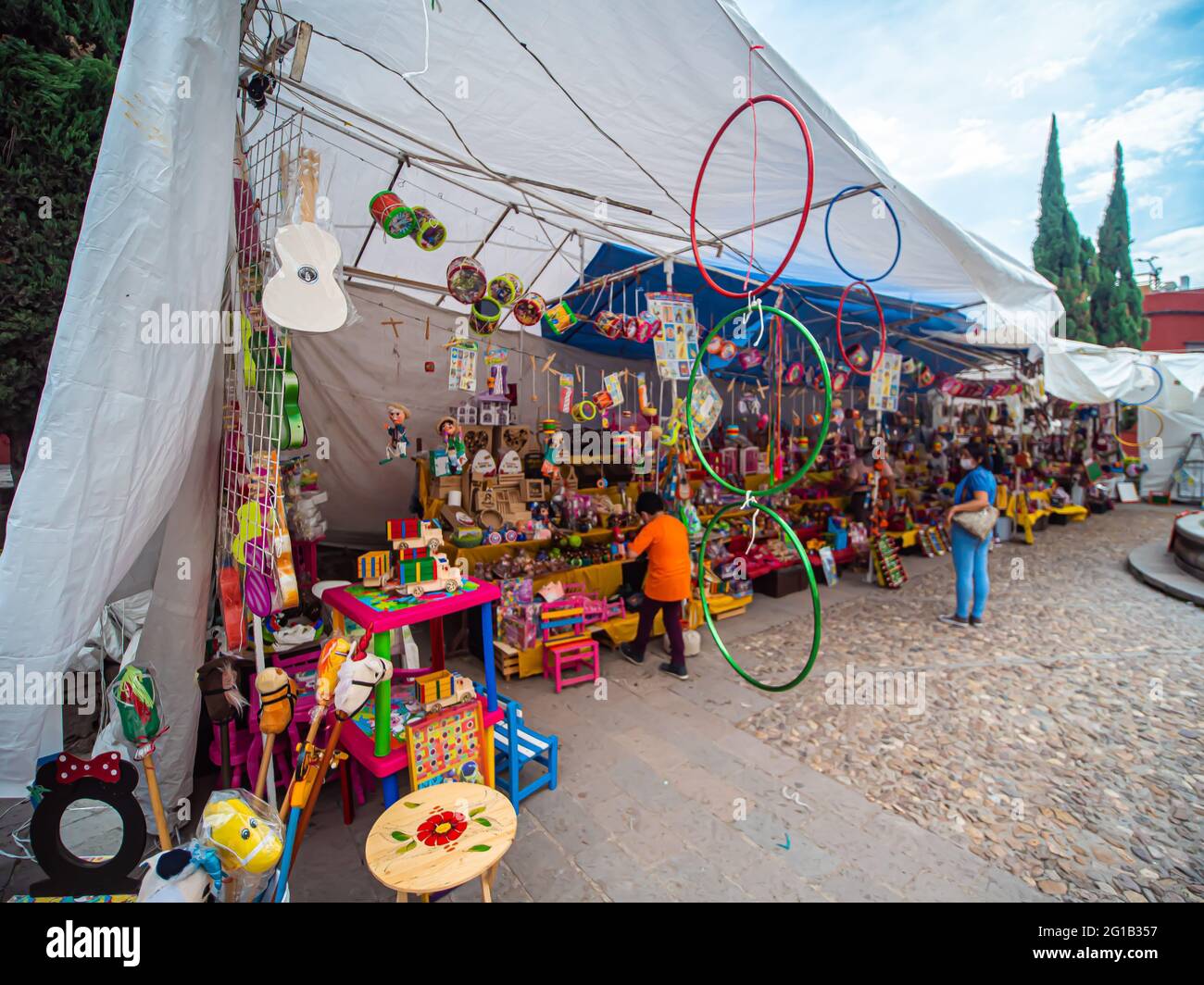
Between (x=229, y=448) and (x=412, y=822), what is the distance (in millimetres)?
1825

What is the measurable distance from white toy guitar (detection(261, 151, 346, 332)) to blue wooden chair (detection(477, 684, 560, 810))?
2.08 m

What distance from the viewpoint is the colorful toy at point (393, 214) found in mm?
3246

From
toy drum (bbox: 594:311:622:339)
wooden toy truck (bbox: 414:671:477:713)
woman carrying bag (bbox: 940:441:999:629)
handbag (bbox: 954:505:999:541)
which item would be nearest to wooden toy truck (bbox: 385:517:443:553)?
wooden toy truck (bbox: 414:671:477:713)

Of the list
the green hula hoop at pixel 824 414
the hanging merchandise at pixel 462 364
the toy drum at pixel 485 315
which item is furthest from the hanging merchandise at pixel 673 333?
the green hula hoop at pixel 824 414

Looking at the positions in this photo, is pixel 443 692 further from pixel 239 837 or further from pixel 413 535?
pixel 239 837

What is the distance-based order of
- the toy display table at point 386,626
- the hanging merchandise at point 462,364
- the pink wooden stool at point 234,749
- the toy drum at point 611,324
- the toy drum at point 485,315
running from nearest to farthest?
the toy display table at point 386,626, the pink wooden stool at point 234,749, the toy drum at point 485,315, the hanging merchandise at point 462,364, the toy drum at point 611,324

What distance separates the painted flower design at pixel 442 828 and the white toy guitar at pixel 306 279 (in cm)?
181

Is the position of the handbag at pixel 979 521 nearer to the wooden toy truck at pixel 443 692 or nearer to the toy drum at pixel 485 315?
the toy drum at pixel 485 315

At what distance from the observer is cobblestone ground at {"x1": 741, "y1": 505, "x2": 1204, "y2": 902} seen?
8.63 ft

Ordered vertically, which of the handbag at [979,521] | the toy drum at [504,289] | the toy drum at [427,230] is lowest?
the handbag at [979,521]

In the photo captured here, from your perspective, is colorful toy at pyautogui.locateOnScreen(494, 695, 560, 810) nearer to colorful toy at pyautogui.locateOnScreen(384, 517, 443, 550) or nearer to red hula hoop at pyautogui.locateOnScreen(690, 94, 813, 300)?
colorful toy at pyautogui.locateOnScreen(384, 517, 443, 550)

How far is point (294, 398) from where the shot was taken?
7.13 ft

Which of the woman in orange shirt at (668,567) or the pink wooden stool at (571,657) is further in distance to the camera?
the woman in orange shirt at (668,567)
